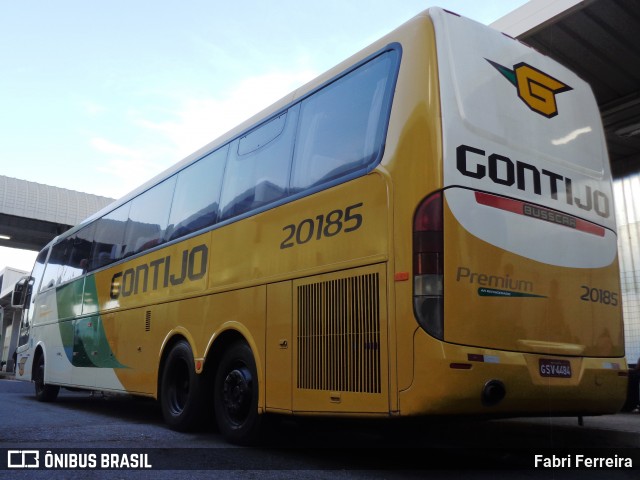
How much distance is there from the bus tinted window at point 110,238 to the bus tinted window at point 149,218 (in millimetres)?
225

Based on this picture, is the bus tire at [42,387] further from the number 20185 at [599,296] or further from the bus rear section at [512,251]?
the number 20185 at [599,296]

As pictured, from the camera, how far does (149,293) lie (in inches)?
312

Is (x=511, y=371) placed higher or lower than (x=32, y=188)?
lower

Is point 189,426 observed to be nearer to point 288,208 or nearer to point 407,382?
point 288,208

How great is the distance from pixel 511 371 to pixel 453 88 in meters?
2.07

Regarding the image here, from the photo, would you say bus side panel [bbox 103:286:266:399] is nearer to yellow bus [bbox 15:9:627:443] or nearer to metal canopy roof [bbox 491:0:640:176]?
yellow bus [bbox 15:9:627:443]

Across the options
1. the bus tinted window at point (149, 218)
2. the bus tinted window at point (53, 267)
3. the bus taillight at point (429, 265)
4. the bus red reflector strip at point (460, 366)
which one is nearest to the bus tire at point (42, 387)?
the bus tinted window at point (53, 267)

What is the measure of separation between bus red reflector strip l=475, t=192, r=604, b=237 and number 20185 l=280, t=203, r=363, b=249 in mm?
935

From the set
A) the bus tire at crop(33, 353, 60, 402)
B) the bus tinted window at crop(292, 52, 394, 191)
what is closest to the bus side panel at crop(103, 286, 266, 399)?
the bus tinted window at crop(292, 52, 394, 191)

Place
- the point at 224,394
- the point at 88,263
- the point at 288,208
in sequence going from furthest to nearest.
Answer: the point at 88,263
the point at 224,394
the point at 288,208

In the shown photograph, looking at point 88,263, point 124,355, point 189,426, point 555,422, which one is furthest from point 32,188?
point 555,422

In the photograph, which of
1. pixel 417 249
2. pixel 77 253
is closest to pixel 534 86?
pixel 417 249

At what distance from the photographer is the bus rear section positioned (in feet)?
13.6

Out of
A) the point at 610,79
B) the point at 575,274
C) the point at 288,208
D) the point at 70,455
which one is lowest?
the point at 70,455
